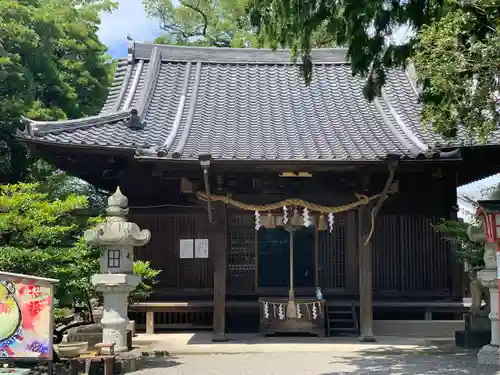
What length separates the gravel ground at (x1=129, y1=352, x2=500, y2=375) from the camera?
9.59m

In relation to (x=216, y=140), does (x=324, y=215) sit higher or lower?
lower

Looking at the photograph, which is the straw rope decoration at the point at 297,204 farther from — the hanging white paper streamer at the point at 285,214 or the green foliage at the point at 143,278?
the green foliage at the point at 143,278

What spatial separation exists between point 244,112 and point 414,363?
753 cm

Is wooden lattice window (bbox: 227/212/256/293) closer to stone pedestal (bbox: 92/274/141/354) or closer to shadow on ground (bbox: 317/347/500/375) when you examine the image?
shadow on ground (bbox: 317/347/500/375)

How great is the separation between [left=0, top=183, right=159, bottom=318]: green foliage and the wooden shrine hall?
257 centimetres

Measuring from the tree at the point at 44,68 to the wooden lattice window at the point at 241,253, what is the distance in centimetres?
735

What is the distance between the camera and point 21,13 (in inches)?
761

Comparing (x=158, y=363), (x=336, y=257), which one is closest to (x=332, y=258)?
(x=336, y=257)

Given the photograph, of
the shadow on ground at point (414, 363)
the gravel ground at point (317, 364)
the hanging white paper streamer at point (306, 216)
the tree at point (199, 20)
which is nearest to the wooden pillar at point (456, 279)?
the shadow on ground at point (414, 363)

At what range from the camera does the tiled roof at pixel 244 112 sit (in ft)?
41.7

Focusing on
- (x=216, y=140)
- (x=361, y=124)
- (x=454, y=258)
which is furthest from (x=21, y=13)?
(x=454, y=258)

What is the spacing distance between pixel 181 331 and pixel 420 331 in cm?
512

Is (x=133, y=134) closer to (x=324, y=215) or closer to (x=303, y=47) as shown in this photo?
(x=324, y=215)

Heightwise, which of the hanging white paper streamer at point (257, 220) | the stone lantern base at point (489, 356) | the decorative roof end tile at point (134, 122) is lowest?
the stone lantern base at point (489, 356)
